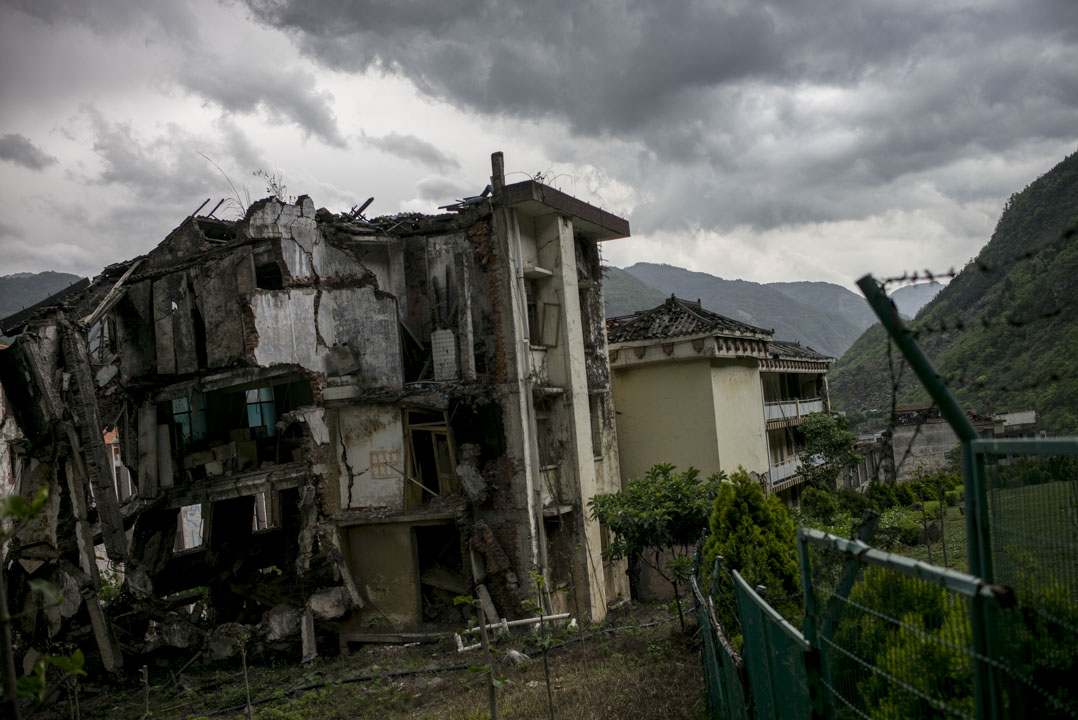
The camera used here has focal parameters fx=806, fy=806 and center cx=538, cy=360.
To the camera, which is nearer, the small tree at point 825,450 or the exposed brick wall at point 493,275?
the exposed brick wall at point 493,275

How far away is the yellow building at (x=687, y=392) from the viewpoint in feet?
71.3

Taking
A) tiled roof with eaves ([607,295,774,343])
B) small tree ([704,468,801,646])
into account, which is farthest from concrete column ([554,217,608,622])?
small tree ([704,468,801,646])

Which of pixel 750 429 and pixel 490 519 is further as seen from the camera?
pixel 750 429

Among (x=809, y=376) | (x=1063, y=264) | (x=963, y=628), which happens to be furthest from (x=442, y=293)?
(x=1063, y=264)

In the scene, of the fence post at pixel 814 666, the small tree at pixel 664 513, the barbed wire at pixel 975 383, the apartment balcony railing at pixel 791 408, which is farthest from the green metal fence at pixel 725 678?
the apartment balcony railing at pixel 791 408

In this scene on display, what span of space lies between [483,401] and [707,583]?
810cm

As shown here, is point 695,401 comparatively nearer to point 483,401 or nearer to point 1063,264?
point 483,401

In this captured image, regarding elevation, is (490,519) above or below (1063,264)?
below

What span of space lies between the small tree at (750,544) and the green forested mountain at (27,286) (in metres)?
89.4

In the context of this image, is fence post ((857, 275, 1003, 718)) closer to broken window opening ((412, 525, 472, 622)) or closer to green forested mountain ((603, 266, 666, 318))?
broken window opening ((412, 525, 472, 622))

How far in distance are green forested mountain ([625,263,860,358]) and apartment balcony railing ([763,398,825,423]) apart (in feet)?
412

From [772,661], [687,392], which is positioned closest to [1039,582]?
[772,661]

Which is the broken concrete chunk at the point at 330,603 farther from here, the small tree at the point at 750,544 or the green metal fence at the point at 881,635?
the green metal fence at the point at 881,635

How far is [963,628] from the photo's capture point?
335cm
